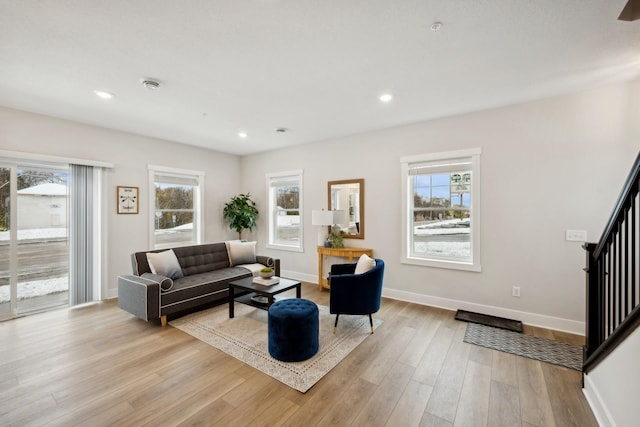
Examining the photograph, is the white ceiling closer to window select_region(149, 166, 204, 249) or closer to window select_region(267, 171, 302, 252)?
window select_region(149, 166, 204, 249)

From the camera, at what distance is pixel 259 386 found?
7.32ft

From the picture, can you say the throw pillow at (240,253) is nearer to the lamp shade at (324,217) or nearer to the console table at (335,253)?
the console table at (335,253)

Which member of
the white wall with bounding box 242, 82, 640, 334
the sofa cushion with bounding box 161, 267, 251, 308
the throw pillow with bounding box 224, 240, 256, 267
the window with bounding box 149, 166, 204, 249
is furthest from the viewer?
the window with bounding box 149, 166, 204, 249

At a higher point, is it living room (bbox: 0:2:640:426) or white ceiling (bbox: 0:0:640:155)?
white ceiling (bbox: 0:0:640:155)

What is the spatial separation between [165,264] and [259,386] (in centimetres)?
242

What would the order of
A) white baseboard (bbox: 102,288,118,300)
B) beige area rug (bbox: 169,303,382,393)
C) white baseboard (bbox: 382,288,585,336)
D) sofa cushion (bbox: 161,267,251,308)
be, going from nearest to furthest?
1. beige area rug (bbox: 169,303,382,393)
2. white baseboard (bbox: 382,288,585,336)
3. sofa cushion (bbox: 161,267,251,308)
4. white baseboard (bbox: 102,288,118,300)

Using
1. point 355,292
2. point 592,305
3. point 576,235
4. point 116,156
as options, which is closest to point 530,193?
point 576,235

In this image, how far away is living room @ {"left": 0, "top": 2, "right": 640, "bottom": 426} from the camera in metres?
3.04

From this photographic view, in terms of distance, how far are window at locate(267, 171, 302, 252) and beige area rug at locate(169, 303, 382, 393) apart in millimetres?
2078

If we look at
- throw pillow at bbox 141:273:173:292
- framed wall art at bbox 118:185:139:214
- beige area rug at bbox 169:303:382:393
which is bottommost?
beige area rug at bbox 169:303:382:393

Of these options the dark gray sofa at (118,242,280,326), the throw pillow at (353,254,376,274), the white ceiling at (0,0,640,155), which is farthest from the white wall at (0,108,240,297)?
the throw pillow at (353,254,376,274)

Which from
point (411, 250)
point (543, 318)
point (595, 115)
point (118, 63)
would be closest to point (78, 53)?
point (118, 63)

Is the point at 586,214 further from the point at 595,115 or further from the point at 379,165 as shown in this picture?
the point at 379,165

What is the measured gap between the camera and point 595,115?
3.04m
